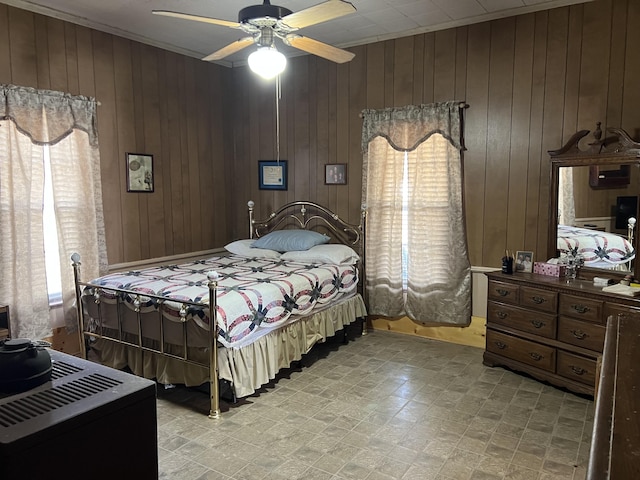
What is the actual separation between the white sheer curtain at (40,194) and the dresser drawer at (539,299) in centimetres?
365

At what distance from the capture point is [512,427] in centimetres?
294

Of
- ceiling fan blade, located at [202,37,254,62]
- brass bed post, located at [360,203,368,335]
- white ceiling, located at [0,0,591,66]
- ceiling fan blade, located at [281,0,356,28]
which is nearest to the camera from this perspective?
ceiling fan blade, located at [281,0,356,28]

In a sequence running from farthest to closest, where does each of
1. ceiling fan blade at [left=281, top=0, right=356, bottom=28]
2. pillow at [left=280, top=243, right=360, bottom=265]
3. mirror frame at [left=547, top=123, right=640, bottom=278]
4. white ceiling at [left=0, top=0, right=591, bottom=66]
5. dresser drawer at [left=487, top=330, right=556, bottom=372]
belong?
1. pillow at [left=280, top=243, right=360, bottom=265]
2. white ceiling at [left=0, top=0, right=591, bottom=66]
3. dresser drawer at [left=487, top=330, right=556, bottom=372]
4. mirror frame at [left=547, top=123, right=640, bottom=278]
5. ceiling fan blade at [left=281, top=0, right=356, bottom=28]

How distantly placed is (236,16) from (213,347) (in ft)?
9.24

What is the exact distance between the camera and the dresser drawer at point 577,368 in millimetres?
3270

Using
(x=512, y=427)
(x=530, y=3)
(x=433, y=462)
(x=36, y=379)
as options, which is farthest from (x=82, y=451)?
(x=530, y=3)

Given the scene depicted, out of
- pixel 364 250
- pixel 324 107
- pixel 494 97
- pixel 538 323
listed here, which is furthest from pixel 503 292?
pixel 324 107

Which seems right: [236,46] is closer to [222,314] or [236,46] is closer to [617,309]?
[222,314]

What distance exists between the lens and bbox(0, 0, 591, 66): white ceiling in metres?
3.75

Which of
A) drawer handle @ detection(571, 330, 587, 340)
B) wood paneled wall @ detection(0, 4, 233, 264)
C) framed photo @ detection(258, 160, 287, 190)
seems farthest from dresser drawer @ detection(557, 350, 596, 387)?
wood paneled wall @ detection(0, 4, 233, 264)

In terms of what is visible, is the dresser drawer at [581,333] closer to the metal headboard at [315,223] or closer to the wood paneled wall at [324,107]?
the wood paneled wall at [324,107]

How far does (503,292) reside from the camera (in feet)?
12.6

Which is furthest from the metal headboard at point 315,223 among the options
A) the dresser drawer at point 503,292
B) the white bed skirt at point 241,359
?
the dresser drawer at point 503,292

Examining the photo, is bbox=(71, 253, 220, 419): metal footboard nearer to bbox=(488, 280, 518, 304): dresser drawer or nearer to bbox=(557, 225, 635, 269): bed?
bbox=(488, 280, 518, 304): dresser drawer
